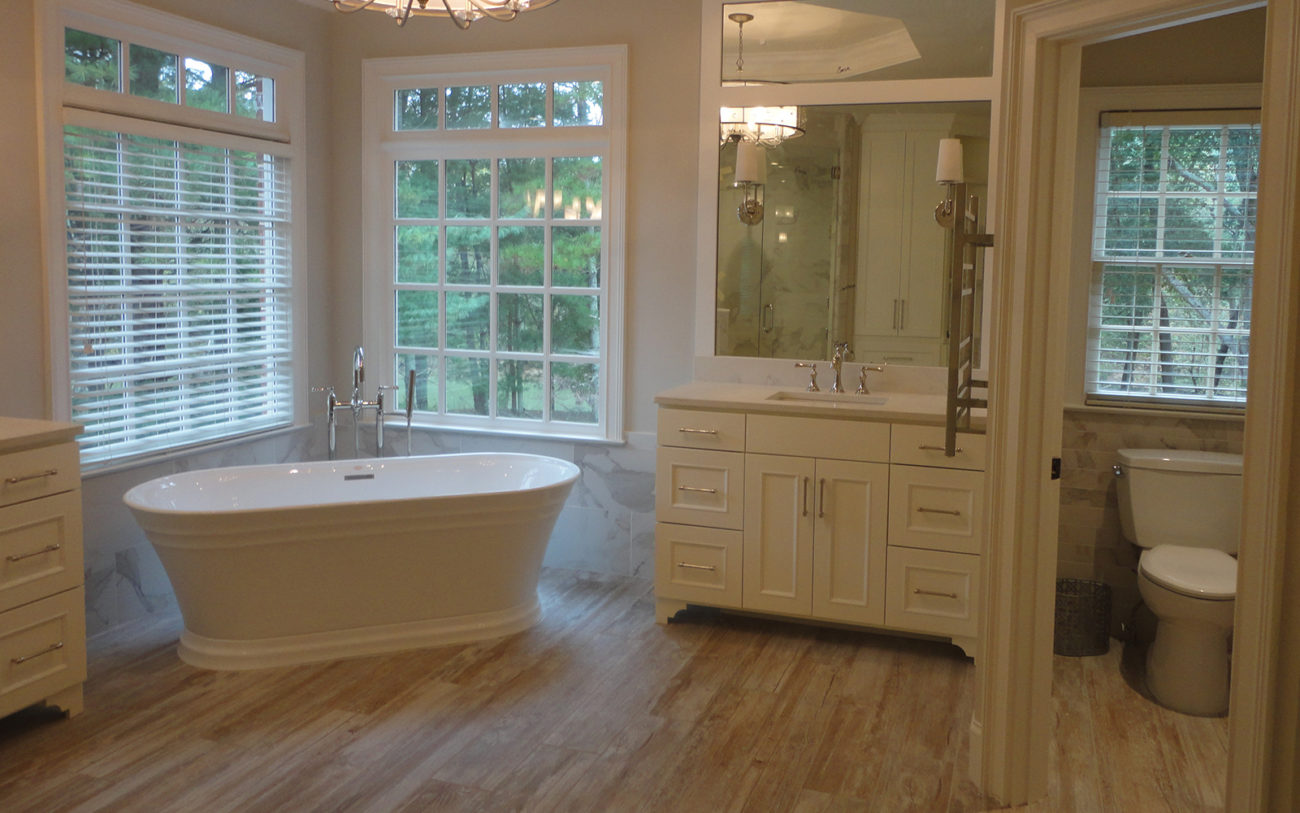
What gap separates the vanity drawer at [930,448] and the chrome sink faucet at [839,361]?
520mm

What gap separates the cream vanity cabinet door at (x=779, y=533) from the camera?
3.82 metres

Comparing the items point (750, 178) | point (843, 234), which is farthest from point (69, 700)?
point (843, 234)

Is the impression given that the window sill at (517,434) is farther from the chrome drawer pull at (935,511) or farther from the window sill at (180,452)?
the chrome drawer pull at (935,511)

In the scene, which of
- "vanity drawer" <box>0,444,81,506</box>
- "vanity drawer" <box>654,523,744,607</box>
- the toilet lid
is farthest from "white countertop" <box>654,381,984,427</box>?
"vanity drawer" <box>0,444,81,506</box>

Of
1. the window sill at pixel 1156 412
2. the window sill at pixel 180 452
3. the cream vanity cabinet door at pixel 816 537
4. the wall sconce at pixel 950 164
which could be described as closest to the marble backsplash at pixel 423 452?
the window sill at pixel 180 452

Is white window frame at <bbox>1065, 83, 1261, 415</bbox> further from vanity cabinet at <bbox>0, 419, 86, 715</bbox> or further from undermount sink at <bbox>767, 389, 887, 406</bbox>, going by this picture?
vanity cabinet at <bbox>0, 419, 86, 715</bbox>

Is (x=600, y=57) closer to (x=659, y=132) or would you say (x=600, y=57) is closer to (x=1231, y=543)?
(x=659, y=132)

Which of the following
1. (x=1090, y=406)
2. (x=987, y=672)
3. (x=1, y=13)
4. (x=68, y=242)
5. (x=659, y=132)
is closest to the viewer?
(x=987, y=672)

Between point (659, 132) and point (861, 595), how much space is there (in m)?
1.97

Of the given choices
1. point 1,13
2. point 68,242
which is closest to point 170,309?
point 68,242

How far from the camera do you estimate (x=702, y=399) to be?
3.90 metres

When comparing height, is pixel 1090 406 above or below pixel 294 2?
below

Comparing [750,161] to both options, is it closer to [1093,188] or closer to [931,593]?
[1093,188]

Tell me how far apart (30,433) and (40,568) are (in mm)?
373
